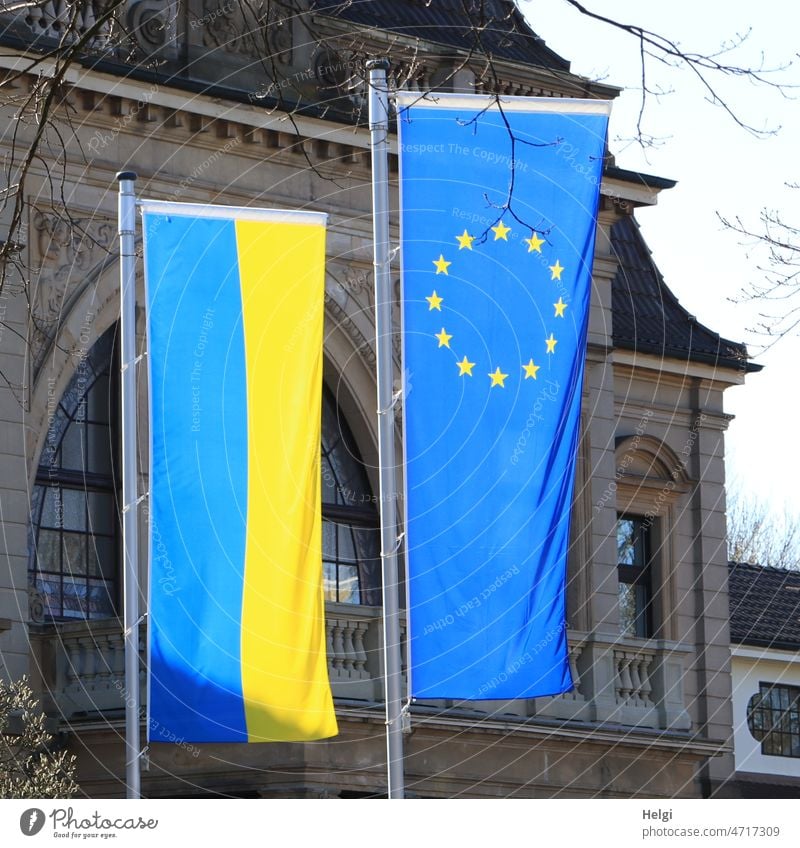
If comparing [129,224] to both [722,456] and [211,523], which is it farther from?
[722,456]

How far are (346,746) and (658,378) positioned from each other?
9729 millimetres

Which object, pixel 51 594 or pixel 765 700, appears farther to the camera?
pixel 765 700

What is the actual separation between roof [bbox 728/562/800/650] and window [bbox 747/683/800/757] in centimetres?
75

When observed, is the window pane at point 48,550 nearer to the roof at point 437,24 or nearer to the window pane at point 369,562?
the window pane at point 369,562

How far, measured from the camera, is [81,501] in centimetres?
2378

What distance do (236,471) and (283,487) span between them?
0.47 m

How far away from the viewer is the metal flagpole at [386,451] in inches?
677

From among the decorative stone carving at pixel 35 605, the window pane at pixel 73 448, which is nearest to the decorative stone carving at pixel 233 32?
the window pane at pixel 73 448

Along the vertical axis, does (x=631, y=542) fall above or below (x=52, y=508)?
above

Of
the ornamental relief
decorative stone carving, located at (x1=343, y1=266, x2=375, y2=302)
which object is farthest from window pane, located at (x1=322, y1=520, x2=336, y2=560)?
the ornamental relief

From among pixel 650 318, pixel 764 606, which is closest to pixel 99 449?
pixel 650 318

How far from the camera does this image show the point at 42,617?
74.7ft

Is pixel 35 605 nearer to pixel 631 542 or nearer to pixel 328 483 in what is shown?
pixel 328 483
